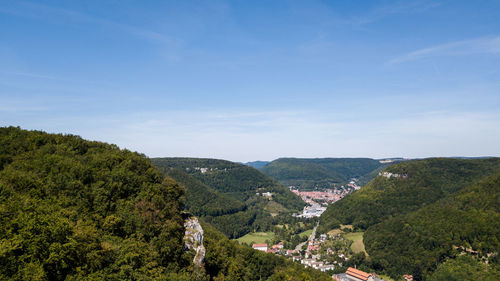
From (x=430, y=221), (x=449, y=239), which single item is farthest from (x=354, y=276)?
(x=430, y=221)

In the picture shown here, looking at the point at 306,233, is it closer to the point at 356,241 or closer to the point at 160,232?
the point at 356,241

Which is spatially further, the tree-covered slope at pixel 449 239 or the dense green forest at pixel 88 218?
the tree-covered slope at pixel 449 239

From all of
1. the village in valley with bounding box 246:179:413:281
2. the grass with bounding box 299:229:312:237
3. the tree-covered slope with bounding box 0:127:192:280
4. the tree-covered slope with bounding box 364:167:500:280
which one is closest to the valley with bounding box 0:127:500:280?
the tree-covered slope with bounding box 0:127:192:280

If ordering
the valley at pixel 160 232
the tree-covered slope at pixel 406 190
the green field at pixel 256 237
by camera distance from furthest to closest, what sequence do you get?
the tree-covered slope at pixel 406 190 → the green field at pixel 256 237 → the valley at pixel 160 232

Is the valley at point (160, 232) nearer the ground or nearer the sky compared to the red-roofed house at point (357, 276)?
nearer the sky

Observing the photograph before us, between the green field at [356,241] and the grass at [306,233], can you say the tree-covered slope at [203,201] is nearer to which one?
the grass at [306,233]

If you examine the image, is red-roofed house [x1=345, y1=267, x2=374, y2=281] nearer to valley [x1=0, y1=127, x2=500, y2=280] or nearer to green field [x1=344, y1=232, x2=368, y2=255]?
valley [x1=0, y1=127, x2=500, y2=280]

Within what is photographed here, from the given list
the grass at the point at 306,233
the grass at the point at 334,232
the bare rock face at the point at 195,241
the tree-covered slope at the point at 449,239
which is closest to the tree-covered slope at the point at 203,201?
→ the grass at the point at 306,233

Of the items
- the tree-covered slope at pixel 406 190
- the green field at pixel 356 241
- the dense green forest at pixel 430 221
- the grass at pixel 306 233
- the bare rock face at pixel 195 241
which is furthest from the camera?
the grass at pixel 306 233
